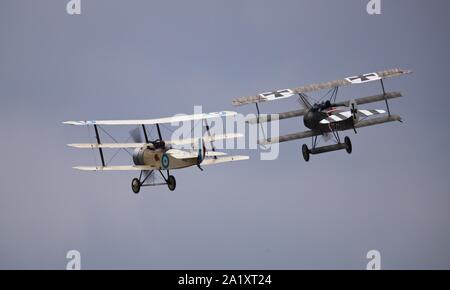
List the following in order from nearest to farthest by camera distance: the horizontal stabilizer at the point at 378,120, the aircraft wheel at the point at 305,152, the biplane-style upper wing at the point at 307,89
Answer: the horizontal stabilizer at the point at 378,120, the biplane-style upper wing at the point at 307,89, the aircraft wheel at the point at 305,152

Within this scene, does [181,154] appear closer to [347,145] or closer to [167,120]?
[167,120]

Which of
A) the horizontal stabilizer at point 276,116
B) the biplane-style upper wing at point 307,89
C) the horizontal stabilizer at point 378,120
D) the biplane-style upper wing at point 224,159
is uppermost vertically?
the biplane-style upper wing at point 307,89

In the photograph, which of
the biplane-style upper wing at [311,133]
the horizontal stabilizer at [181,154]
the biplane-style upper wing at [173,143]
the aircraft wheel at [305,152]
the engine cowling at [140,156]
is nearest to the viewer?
the horizontal stabilizer at [181,154]

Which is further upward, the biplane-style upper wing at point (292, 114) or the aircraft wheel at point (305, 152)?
the biplane-style upper wing at point (292, 114)

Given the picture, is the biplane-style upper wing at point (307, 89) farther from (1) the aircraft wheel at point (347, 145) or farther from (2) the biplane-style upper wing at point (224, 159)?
(1) the aircraft wheel at point (347, 145)

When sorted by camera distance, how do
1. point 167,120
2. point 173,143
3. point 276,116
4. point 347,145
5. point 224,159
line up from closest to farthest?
point 347,145 → point 276,116 → point 173,143 → point 224,159 → point 167,120

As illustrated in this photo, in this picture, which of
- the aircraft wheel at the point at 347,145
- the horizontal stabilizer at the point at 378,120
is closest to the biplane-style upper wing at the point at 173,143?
the aircraft wheel at the point at 347,145

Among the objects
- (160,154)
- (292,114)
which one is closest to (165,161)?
(160,154)

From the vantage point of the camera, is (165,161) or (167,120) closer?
(165,161)
